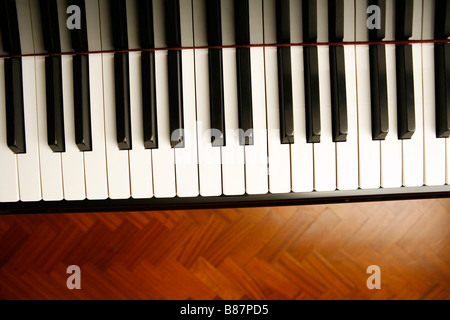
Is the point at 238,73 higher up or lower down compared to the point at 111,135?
higher up

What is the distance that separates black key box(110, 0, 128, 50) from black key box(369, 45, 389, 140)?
697mm

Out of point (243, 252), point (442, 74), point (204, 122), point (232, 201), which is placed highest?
point (442, 74)

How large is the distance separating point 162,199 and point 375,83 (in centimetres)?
70

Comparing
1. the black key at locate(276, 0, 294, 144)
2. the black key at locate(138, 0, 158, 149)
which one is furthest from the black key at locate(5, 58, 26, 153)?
the black key at locate(276, 0, 294, 144)

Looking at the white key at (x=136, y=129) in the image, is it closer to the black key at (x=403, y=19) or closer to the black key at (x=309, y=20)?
the black key at (x=309, y=20)

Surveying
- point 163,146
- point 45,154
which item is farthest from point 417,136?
→ point 45,154

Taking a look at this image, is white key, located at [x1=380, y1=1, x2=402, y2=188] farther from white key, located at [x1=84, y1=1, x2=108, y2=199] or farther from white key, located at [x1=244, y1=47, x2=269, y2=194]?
white key, located at [x1=84, y1=1, x2=108, y2=199]

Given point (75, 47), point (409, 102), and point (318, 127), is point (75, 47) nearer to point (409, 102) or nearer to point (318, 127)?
point (318, 127)

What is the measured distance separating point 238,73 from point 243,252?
89 centimetres

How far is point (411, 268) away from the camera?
59.7 inches

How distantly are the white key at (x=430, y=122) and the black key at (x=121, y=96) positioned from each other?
0.86 metres

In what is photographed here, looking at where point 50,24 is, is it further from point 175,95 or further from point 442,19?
point 442,19

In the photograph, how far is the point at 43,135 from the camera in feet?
3.19
